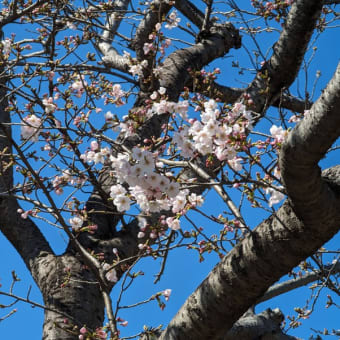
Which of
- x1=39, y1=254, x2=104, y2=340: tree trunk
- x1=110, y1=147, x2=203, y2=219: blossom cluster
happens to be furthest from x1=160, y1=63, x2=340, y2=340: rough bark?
x1=39, y1=254, x2=104, y2=340: tree trunk

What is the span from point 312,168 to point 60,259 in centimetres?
220

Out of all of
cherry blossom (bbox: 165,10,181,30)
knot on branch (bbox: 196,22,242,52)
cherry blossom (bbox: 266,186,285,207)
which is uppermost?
cherry blossom (bbox: 165,10,181,30)

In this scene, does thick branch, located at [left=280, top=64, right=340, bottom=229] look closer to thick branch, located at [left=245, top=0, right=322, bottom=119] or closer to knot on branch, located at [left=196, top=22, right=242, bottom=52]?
thick branch, located at [left=245, top=0, right=322, bottom=119]

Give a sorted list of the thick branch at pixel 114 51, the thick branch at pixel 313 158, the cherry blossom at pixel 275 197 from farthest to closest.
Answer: the thick branch at pixel 114 51, the cherry blossom at pixel 275 197, the thick branch at pixel 313 158

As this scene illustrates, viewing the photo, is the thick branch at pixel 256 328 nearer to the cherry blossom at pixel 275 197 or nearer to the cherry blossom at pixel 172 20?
the cherry blossom at pixel 275 197

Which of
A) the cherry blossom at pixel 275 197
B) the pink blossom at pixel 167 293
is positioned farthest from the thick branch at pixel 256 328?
the cherry blossom at pixel 275 197

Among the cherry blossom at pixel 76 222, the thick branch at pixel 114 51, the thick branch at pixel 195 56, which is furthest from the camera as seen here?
A: the thick branch at pixel 114 51

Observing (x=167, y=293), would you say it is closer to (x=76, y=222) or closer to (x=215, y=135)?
(x=76, y=222)

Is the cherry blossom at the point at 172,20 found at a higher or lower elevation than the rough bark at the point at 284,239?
higher

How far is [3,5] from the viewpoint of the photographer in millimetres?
5387

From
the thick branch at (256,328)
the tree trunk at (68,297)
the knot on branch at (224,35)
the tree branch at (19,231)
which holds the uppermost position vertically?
the knot on branch at (224,35)

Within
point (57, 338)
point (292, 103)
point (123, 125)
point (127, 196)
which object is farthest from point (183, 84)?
point (57, 338)

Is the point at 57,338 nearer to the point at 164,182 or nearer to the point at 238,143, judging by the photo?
the point at 164,182

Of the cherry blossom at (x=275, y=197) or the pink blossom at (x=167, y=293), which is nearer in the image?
the cherry blossom at (x=275, y=197)
